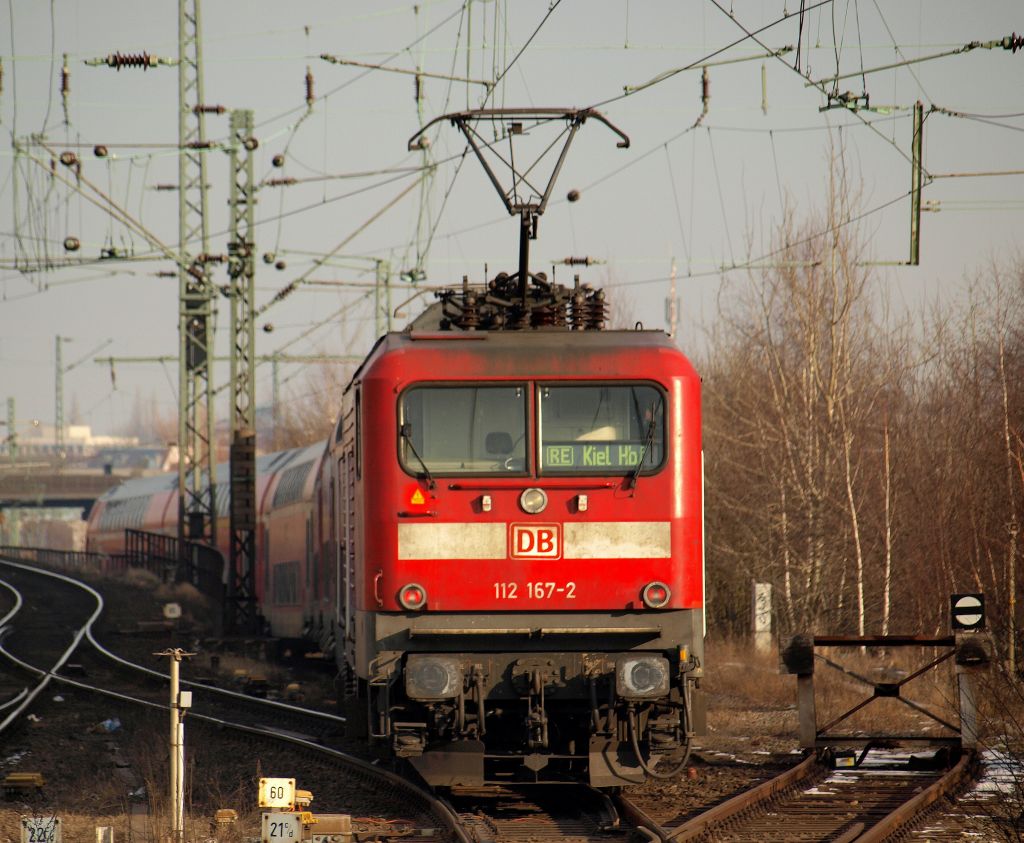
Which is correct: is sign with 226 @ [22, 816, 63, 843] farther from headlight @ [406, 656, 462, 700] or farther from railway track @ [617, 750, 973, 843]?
railway track @ [617, 750, 973, 843]

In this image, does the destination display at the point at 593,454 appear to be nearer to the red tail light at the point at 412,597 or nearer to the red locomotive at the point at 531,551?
the red locomotive at the point at 531,551

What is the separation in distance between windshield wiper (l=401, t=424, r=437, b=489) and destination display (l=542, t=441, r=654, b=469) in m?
0.74

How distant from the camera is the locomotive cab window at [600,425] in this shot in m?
9.77

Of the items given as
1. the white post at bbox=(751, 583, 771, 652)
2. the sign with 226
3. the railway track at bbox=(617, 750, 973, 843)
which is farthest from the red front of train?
the white post at bbox=(751, 583, 771, 652)

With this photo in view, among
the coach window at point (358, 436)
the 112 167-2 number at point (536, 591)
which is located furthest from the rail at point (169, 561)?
the 112 167-2 number at point (536, 591)

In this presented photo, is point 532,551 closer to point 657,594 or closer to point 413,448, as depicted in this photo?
point 657,594

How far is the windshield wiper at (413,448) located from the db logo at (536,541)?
1.95ft

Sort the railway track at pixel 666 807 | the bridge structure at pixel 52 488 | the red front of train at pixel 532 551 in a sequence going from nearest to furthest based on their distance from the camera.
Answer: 1. the railway track at pixel 666 807
2. the red front of train at pixel 532 551
3. the bridge structure at pixel 52 488

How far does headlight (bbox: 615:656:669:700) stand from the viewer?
933 centimetres

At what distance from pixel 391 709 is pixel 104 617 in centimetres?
2014

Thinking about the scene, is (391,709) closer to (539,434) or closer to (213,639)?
(539,434)

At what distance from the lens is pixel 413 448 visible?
970cm

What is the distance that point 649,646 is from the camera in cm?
958

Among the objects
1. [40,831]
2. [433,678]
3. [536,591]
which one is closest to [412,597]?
[433,678]
